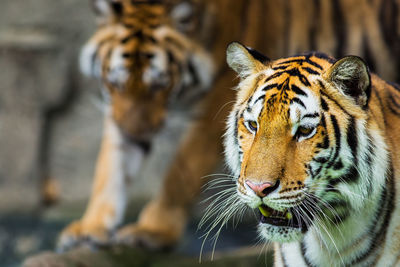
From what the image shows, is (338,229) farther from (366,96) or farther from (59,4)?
(59,4)

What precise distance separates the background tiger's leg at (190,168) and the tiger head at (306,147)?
1.48m

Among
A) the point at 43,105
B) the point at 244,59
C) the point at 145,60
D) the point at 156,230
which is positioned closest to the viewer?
the point at 244,59

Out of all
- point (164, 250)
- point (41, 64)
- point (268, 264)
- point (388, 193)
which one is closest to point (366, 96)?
point (388, 193)

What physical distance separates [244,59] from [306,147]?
0.39m

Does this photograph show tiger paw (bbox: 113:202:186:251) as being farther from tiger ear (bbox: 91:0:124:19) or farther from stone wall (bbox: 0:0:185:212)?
stone wall (bbox: 0:0:185:212)

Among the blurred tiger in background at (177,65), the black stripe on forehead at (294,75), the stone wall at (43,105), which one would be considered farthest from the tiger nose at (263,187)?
the stone wall at (43,105)

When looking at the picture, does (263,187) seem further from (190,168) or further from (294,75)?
(190,168)

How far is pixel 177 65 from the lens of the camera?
11.4 ft

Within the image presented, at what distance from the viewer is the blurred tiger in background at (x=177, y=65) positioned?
Result: 330 cm

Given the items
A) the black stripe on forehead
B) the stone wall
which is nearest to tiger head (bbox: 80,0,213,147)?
the black stripe on forehead

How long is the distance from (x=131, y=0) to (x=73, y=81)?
79.4 inches

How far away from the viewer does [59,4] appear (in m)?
5.25

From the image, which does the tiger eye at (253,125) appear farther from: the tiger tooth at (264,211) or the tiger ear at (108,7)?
the tiger ear at (108,7)

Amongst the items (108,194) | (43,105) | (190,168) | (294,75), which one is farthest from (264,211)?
(43,105)
